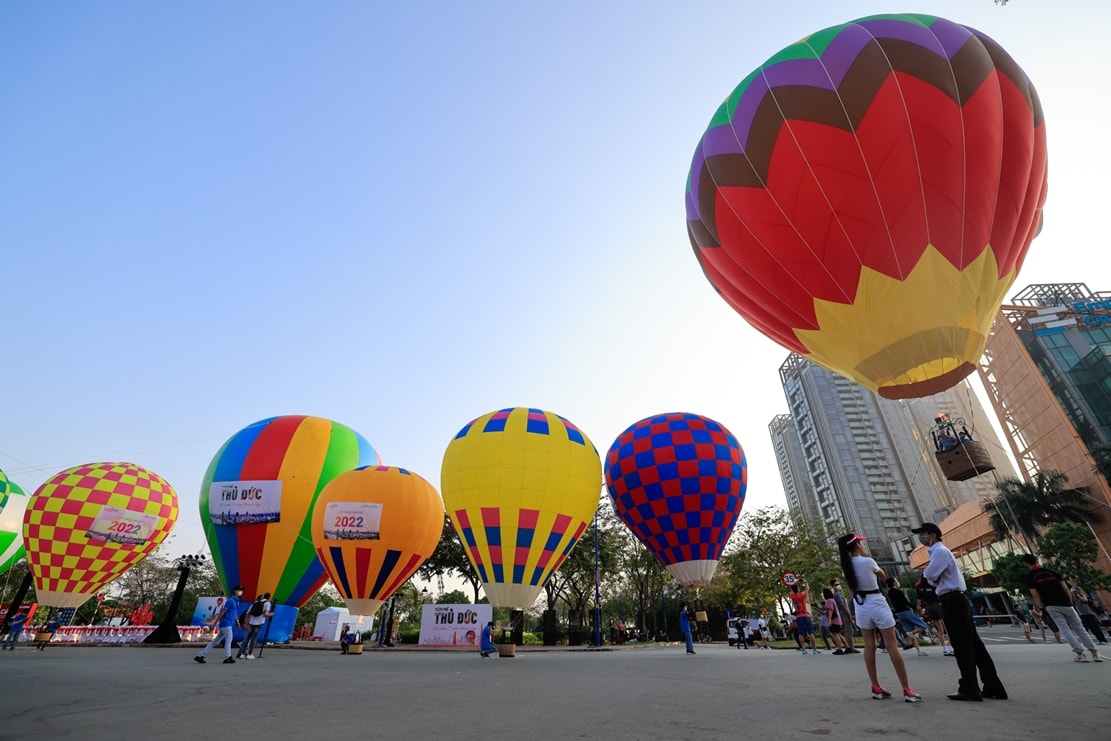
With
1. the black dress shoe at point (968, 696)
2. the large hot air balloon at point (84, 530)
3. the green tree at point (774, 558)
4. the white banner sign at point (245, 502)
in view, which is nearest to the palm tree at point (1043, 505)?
the green tree at point (774, 558)

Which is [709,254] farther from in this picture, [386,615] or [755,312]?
[386,615]

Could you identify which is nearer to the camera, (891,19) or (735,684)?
(735,684)

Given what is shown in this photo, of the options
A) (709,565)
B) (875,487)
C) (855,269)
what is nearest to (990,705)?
(855,269)

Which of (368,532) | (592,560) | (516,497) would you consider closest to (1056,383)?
(592,560)

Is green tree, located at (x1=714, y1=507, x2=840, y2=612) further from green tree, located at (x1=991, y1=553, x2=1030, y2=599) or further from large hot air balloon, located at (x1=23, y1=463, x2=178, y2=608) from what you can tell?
large hot air balloon, located at (x1=23, y1=463, x2=178, y2=608)

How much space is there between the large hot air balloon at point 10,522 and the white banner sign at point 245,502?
47.7 ft

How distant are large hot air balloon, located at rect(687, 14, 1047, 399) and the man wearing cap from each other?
21.2 ft

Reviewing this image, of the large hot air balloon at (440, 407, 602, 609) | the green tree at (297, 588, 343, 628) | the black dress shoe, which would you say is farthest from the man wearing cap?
the green tree at (297, 588, 343, 628)

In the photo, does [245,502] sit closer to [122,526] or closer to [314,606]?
[122,526]

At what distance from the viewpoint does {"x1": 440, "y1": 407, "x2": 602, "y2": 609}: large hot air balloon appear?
16.7 meters

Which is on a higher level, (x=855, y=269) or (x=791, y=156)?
(x=791, y=156)

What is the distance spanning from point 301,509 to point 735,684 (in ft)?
55.5

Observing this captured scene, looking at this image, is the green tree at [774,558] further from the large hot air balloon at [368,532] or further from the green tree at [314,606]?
the green tree at [314,606]

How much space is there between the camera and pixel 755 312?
1287 centimetres
